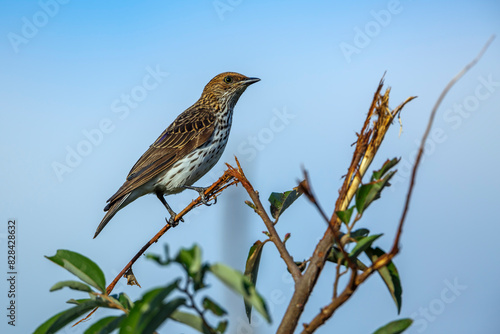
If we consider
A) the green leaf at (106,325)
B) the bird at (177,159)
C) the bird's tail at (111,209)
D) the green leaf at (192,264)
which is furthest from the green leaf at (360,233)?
the bird at (177,159)

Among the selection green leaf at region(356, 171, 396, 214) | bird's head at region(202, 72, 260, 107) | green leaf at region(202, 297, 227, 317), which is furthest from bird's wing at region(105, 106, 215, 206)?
green leaf at region(202, 297, 227, 317)

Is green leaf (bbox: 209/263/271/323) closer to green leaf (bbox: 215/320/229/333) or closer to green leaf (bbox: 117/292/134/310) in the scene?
green leaf (bbox: 215/320/229/333)

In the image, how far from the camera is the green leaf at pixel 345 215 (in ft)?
6.17

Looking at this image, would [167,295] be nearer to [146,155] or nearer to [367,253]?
[367,253]

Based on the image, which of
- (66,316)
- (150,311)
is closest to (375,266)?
(150,311)

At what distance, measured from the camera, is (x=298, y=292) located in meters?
1.84

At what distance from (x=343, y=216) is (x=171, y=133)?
6331mm

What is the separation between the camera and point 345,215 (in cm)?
189

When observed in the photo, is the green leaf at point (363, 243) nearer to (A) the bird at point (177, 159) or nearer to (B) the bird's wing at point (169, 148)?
(A) the bird at point (177, 159)

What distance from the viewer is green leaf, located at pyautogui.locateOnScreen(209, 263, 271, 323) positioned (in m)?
1.36

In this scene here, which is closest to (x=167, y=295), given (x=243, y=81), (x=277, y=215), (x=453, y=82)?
(x=453, y=82)

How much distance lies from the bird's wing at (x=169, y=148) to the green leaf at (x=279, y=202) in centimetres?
443

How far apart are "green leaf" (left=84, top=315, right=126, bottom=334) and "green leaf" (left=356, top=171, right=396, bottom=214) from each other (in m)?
0.89

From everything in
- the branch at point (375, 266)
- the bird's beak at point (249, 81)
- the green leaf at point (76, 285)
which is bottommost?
the branch at point (375, 266)
